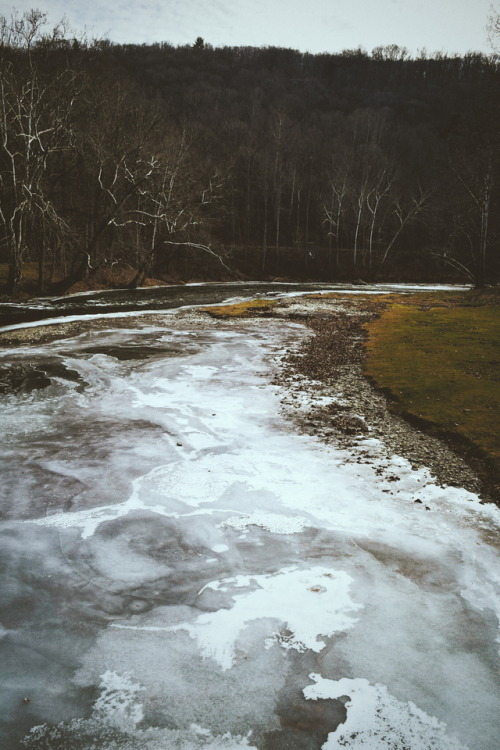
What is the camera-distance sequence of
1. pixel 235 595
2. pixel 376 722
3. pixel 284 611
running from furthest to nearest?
pixel 235 595 → pixel 284 611 → pixel 376 722

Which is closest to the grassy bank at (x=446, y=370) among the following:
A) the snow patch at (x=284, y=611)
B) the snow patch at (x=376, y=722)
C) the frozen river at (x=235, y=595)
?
the frozen river at (x=235, y=595)

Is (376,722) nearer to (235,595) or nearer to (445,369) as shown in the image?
(235,595)

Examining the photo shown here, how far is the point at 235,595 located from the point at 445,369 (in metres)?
10.0

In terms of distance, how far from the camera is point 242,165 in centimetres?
6125

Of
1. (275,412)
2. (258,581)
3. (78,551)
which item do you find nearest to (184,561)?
(258,581)

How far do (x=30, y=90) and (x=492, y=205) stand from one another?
32835 millimetres

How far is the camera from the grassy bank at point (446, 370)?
341 inches

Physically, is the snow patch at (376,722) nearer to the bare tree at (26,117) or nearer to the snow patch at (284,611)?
the snow patch at (284,611)

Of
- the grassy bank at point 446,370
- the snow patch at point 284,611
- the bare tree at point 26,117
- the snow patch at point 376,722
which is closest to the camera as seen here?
the snow patch at point 376,722

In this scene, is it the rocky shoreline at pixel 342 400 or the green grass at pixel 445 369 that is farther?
the green grass at pixel 445 369

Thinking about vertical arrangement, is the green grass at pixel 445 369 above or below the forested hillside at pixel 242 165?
below

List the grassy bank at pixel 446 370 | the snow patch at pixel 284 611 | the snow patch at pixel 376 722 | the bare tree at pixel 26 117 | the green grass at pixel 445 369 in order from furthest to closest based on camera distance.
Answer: the bare tree at pixel 26 117 → the green grass at pixel 445 369 → the grassy bank at pixel 446 370 → the snow patch at pixel 284 611 → the snow patch at pixel 376 722

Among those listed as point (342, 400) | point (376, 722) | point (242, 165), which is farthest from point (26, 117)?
point (242, 165)

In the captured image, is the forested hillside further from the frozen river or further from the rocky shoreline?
the frozen river
